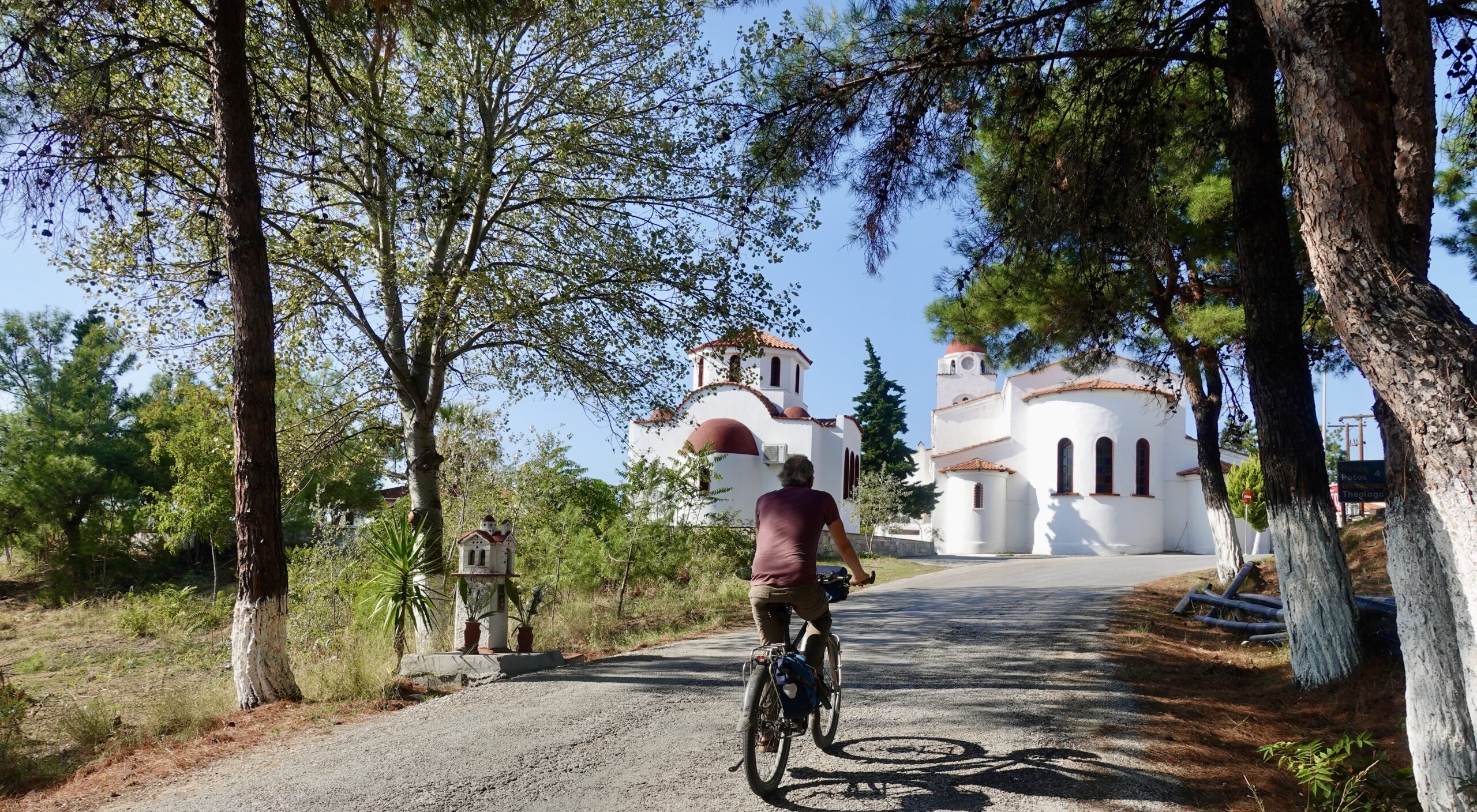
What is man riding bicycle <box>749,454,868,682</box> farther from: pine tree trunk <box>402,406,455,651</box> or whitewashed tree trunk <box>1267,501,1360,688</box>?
pine tree trunk <box>402,406,455,651</box>

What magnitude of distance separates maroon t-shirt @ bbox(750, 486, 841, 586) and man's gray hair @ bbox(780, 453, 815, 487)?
62 millimetres

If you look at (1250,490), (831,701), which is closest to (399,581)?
(831,701)

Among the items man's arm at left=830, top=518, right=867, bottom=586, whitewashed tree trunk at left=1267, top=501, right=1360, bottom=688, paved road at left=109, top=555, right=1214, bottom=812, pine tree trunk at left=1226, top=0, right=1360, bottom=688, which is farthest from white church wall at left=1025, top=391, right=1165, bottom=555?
man's arm at left=830, top=518, right=867, bottom=586

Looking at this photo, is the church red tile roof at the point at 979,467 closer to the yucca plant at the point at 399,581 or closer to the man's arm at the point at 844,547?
the yucca plant at the point at 399,581

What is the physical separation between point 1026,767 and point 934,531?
141 feet

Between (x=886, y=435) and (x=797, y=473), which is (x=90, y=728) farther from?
(x=886, y=435)

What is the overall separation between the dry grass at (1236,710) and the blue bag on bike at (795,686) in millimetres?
2041

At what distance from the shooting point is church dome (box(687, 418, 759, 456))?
121ft

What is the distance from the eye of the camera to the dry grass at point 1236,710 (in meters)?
5.15

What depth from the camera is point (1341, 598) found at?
7.25 m

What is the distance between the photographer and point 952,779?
505cm

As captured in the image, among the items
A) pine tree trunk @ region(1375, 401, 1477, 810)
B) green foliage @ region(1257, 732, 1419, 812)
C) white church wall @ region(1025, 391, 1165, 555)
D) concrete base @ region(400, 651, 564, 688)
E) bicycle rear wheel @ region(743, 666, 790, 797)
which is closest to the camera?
green foliage @ region(1257, 732, 1419, 812)

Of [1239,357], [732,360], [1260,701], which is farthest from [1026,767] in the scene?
[1239,357]

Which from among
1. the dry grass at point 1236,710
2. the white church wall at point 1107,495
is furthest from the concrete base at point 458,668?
the white church wall at point 1107,495
